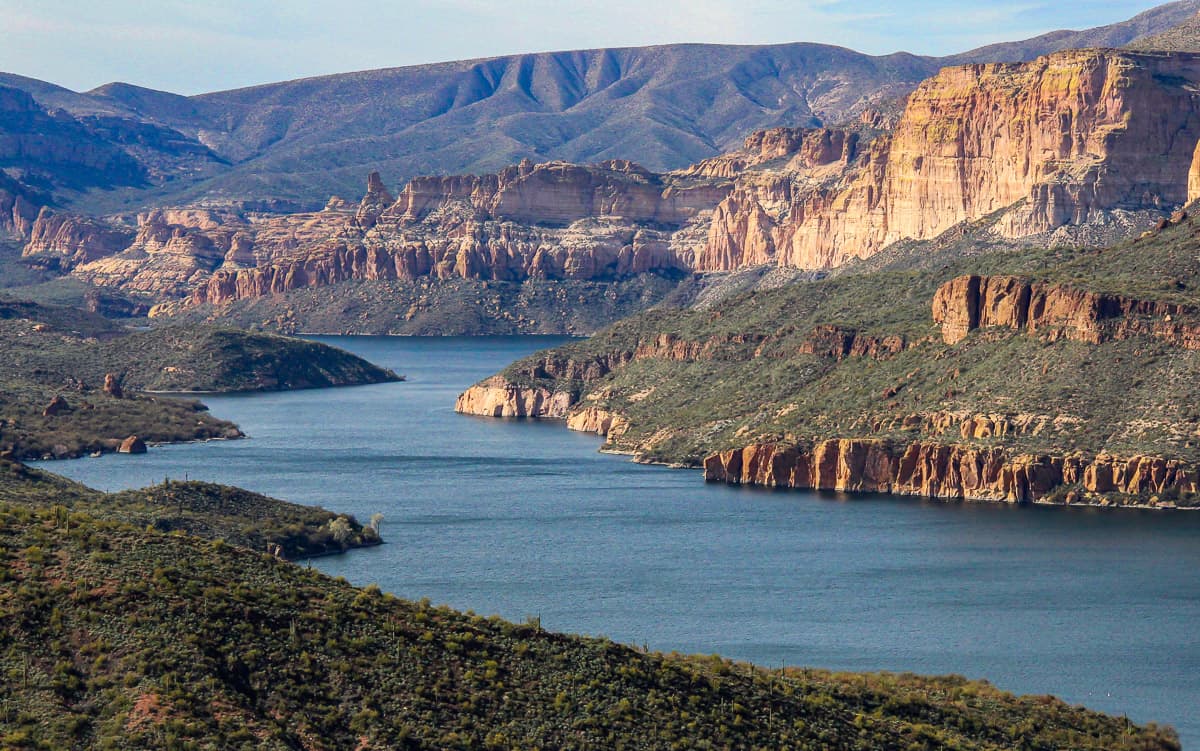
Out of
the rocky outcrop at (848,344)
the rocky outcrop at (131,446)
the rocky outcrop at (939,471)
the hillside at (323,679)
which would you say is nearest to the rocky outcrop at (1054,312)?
the rocky outcrop at (848,344)

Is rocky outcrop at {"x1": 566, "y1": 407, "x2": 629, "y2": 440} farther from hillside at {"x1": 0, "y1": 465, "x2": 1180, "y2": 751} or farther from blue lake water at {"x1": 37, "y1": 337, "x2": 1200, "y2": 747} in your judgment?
hillside at {"x1": 0, "y1": 465, "x2": 1180, "y2": 751}

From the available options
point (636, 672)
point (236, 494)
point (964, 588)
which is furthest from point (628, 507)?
point (636, 672)

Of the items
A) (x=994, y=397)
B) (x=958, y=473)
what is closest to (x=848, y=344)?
(x=994, y=397)

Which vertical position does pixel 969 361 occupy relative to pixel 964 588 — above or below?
above

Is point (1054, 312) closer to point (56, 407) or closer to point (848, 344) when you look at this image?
point (848, 344)

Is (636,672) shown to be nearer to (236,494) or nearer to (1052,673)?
(1052,673)

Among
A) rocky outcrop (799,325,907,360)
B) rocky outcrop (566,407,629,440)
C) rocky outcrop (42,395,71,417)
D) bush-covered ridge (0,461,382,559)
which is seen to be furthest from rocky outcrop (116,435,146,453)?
rocky outcrop (799,325,907,360)
